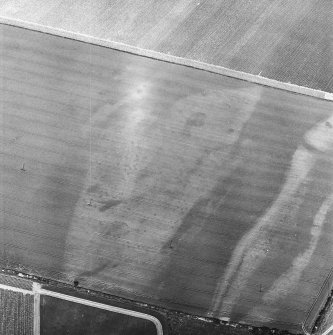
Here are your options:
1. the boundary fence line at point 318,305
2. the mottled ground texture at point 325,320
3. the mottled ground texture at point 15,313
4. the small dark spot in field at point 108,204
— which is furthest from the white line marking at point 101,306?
the mottled ground texture at point 325,320

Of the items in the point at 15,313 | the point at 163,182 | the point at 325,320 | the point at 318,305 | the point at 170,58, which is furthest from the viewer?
the point at 170,58

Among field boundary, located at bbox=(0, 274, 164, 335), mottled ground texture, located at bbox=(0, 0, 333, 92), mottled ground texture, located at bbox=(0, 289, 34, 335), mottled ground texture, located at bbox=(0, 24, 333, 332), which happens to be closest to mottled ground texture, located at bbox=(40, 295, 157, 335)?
field boundary, located at bbox=(0, 274, 164, 335)

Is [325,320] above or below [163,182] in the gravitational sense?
below

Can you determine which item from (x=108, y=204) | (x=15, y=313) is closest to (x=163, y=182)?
(x=108, y=204)

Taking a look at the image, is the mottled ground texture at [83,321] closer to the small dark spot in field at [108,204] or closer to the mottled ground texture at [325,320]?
the small dark spot in field at [108,204]

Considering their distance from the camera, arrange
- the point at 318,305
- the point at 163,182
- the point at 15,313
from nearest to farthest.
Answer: the point at 15,313 → the point at 318,305 → the point at 163,182

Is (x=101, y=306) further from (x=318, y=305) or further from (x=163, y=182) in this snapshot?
(x=318, y=305)

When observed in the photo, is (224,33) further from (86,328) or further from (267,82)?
(86,328)
